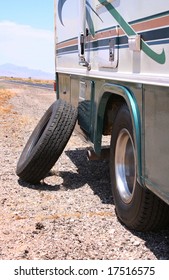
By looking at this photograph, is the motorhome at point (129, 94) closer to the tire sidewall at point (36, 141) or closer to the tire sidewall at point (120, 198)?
the tire sidewall at point (120, 198)

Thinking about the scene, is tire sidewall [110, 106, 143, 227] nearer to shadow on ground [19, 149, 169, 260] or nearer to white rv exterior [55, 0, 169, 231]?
white rv exterior [55, 0, 169, 231]

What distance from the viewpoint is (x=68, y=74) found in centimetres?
681

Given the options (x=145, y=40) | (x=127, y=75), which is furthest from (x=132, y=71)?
(x=145, y=40)

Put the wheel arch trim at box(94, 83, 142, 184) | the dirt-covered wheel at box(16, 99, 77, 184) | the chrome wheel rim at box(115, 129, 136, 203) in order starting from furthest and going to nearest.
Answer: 1. the dirt-covered wheel at box(16, 99, 77, 184)
2. the chrome wheel rim at box(115, 129, 136, 203)
3. the wheel arch trim at box(94, 83, 142, 184)

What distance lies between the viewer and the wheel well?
460 cm

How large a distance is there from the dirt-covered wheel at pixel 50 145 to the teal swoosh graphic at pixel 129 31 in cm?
151

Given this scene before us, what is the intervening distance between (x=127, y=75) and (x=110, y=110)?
99 centimetres

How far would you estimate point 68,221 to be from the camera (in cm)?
458

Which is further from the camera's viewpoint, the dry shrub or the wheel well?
the dry shrub

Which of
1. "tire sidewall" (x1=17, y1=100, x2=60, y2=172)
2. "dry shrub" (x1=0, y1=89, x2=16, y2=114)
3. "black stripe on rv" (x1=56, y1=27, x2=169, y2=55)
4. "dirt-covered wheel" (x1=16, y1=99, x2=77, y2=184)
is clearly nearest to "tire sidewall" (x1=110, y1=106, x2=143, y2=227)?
"black stripe on rv" (x1=56, y1=27, x2=169, y2=55)

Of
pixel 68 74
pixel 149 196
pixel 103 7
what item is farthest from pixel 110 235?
pixel 68 74

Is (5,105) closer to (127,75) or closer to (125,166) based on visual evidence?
(125,166)

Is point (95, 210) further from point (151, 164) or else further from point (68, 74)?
point (68, 74)
